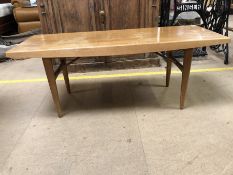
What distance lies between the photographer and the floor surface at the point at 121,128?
137 cm

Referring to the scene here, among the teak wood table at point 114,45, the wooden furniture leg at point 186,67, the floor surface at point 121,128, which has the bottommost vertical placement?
the floor surface at point 121,128

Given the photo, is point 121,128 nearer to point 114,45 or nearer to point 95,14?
point 114,45

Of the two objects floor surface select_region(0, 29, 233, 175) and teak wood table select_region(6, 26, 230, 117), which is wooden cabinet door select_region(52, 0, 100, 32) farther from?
teak wood table select_region(6, 26, 230, 117)

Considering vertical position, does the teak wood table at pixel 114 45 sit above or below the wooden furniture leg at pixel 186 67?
above

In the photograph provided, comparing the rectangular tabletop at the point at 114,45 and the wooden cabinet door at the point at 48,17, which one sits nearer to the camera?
the rectangular tabletop at the point at 114,45

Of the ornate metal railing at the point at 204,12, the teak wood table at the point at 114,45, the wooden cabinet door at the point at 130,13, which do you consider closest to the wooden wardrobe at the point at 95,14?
the wooden cabinet door at the point at 130,13

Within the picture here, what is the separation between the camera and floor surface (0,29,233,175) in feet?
4.51

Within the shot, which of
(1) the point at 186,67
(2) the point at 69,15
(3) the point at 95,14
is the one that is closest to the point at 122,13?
(3) the point at 95,14

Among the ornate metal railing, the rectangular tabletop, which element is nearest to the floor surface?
the rectangular tabletop

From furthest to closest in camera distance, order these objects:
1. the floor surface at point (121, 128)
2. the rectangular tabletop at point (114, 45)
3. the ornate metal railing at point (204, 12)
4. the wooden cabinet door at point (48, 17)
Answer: the ornate metal railing at point (204, 12), the wooden cabinet door at point (48, 17), the rectangular tabletop at point (114, 45), the floor surface at point (121, 128)

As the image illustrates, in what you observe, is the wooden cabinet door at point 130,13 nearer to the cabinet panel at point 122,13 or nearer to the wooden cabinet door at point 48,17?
the cabinet panel at point 122,13

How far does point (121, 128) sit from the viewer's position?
5.65 feet

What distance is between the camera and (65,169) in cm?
136

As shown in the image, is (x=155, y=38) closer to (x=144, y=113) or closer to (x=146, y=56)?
(x=144, y=113)
